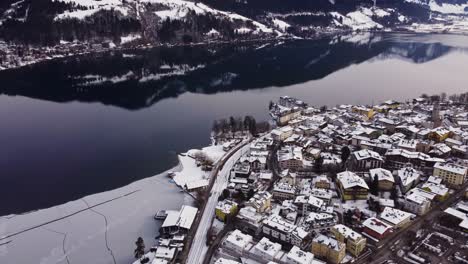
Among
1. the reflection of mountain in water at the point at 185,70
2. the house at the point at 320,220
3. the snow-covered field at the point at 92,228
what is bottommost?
the snow-covered field at the point at 92,228

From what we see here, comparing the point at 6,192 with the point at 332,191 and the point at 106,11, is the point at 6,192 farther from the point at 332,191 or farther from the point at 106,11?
the point at 106,11

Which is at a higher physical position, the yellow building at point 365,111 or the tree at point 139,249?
the yellow building at point 365,111

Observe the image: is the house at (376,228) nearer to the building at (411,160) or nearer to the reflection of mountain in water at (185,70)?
the building at (411,160)

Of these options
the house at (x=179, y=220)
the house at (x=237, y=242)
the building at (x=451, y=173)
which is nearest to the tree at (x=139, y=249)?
the house at (x=179, y=220)

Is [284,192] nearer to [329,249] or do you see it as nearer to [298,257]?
[329,249]

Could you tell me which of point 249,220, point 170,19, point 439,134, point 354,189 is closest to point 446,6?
point 170,19
